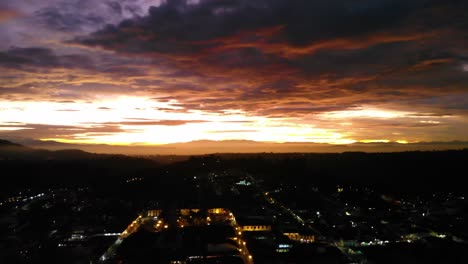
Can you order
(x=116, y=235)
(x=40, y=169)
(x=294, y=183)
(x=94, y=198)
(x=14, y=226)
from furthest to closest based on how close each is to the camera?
1. (x=40, y=169)
2. (x=294, y=183)
3. (x=94, y=198)
4. (x=14, y=226)
5. (x=116, y=235)

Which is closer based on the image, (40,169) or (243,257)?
(243,257)

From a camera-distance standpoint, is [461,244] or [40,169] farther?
[40,169]

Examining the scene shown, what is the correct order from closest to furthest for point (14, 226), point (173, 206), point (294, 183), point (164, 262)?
point (164, 262)
point (14, 226)
point (173, 206)
point (294, 183)

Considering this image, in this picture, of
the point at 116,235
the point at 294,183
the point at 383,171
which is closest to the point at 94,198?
the point at 116,235

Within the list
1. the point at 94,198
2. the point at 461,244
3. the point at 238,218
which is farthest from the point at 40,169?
the point at 461,244

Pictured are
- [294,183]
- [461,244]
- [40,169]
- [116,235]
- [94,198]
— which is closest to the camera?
[461,244]

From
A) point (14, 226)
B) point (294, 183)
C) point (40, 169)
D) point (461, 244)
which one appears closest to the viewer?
point (461, 244)

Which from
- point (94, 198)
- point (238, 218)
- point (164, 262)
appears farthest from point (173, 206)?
point (164, 262)

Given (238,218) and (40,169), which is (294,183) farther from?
(40,169)

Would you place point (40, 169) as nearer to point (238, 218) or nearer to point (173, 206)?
point (173, 206)
